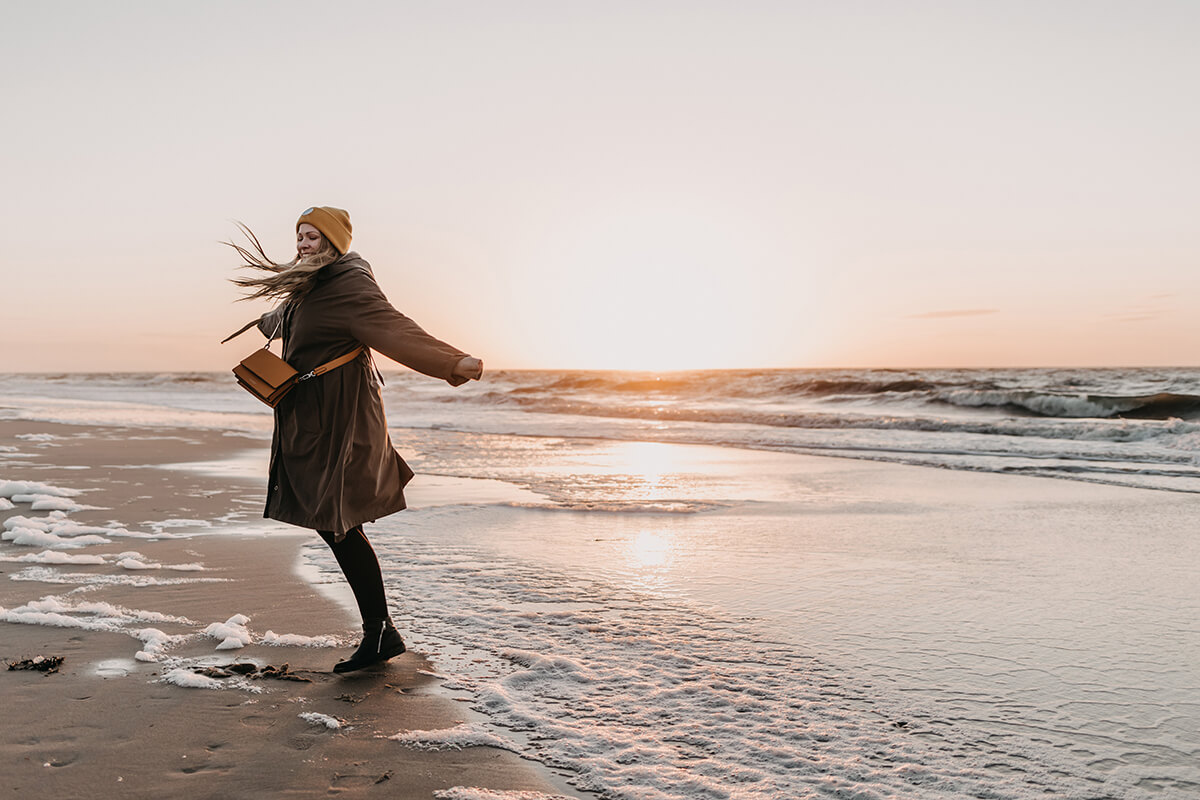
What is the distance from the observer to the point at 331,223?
11.4 ft

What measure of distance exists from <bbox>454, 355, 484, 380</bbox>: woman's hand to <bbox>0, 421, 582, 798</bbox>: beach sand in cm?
121

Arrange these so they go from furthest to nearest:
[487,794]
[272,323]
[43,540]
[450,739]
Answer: [43,540] < [272,323] < [450,739] < [487,794]

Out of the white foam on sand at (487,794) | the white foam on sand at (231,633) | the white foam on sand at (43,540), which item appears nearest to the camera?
the white foam on sand at (487,794)

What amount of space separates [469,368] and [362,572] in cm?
104

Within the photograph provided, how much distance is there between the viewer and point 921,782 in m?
2.48

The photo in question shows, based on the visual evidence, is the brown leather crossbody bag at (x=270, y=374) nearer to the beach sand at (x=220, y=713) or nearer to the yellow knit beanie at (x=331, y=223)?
the yellow knit beanie at (x=331, y=223)

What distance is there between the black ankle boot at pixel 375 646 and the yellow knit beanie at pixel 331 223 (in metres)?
1.56

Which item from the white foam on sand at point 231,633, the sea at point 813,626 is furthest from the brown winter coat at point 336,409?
the sea at point 813,626

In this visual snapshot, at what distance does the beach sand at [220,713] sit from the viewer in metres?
2.43

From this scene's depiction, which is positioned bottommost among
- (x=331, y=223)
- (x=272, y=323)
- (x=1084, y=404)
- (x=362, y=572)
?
(x=362, y=572)

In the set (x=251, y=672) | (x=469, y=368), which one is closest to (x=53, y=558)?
(x=251, y=672)

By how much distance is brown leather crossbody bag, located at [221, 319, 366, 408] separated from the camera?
3299 millimetres

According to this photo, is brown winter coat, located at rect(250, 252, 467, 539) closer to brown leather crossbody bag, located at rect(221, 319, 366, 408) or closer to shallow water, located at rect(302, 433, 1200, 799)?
brown leather crossbody bag, located at rect(221, 319, 366, 408)

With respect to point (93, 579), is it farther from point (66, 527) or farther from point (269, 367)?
point (269, 367)
